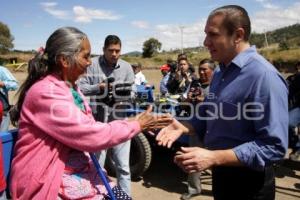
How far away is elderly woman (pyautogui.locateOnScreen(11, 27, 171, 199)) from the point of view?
214cm

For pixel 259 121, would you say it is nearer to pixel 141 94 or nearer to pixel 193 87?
pixel 193 87

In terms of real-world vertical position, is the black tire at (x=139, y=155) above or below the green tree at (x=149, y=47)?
below

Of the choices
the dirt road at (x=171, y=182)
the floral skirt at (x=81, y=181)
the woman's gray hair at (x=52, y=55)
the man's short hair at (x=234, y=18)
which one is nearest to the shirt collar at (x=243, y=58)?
the man's short hair at (x=234, y=18)

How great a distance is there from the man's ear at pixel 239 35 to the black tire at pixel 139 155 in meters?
3.33

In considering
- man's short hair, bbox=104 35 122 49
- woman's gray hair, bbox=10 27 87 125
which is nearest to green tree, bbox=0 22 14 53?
man's short hair, bbox=104 35 122 49

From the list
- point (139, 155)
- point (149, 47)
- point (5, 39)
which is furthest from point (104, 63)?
point (5, 39)

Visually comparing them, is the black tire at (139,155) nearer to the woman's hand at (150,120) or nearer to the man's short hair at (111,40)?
the man's short hair at (111,40)

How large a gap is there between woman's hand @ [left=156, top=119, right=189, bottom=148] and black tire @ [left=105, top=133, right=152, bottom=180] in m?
2.81

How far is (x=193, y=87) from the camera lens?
5.51 m

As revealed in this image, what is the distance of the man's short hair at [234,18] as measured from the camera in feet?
7.08

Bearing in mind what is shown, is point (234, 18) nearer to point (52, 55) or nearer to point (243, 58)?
point (243, 58)

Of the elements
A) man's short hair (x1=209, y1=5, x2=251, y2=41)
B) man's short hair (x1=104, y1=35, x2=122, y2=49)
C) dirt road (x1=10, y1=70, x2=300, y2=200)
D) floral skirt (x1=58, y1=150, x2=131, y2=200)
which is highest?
man's short hair (x1=104, y1=35, x2=122, y2=49)

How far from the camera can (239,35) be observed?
2197 mm

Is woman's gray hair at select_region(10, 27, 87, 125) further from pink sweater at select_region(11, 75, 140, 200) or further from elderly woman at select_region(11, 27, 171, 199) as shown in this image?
pink sweater at select_region(11, 75, 140, 200)
